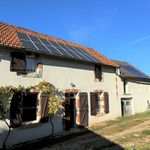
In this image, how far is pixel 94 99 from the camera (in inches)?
623

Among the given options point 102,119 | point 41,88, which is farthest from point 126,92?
point 41,88

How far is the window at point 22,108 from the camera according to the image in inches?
418

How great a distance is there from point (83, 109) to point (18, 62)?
229 inches

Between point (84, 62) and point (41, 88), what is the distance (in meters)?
4.55

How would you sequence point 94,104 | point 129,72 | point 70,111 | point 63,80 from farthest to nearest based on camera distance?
1. point 129,72
2. point 94,104
3. point 70,111
4. point 63,80

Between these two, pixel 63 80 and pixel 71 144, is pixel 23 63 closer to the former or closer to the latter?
pixel 63 80

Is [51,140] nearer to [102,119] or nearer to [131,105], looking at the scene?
[102,119]

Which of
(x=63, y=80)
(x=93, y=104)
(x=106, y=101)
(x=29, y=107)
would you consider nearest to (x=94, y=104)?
(x=93, y=104)

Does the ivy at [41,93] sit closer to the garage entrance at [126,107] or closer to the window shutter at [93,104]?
the window shutter at [93,104]

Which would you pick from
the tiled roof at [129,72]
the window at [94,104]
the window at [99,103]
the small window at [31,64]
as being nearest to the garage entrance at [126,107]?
the tiled roof at [129,72]

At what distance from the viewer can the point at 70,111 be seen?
14352mm

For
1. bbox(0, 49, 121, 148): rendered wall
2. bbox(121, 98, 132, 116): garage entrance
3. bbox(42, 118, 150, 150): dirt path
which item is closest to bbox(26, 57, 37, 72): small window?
bbox(0, 49, 121, 148): rendered wall

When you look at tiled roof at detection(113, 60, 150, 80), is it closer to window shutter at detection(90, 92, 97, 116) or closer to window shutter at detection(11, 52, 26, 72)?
window shutter at detection(90, 92, 97, 116)

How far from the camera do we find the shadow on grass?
9.17 m
